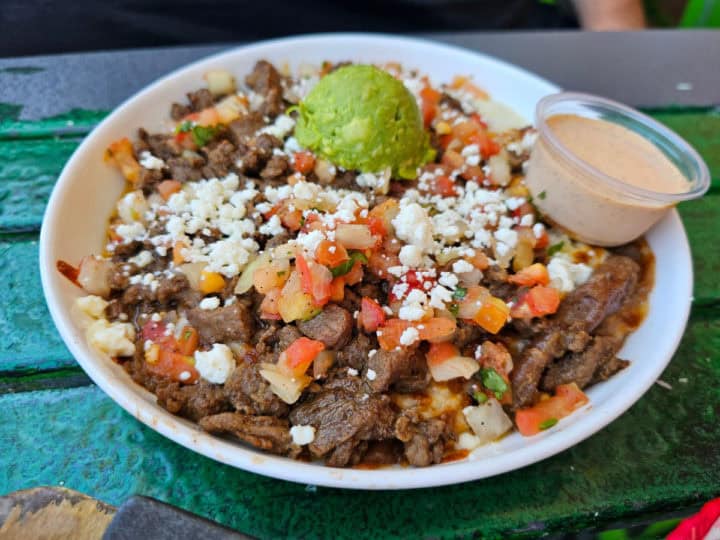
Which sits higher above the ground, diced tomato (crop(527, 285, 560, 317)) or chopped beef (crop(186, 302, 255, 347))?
chopped beef (crop(186, 302, 255, 347))

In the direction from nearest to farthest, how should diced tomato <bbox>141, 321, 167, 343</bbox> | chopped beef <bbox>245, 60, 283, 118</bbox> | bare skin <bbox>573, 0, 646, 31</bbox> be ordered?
diced tomato <bbox>141, 321, 167, 343</bbox> < chopped beef <bbox>245, 60, 283, 118</bbox> < bare skin <bbox>573, 0, 646, 31</bbox>

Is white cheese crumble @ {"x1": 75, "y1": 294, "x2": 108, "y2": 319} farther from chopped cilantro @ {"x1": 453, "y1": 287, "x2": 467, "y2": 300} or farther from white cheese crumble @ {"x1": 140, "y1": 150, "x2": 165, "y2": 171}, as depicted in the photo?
chopped cilantro @ {"x1": 453, "y1": 287, "x2": 467, "y2": 300}

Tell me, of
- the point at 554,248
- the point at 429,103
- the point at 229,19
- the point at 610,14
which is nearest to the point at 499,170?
the point at 554,248

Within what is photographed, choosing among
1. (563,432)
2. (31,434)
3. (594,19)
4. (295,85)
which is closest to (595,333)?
(563,432)

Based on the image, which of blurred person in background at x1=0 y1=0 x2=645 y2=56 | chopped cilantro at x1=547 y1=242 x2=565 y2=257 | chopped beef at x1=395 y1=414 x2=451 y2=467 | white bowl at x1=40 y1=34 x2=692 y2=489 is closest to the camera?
white bowl at x1=40 y1=34 x2=692 y2=489

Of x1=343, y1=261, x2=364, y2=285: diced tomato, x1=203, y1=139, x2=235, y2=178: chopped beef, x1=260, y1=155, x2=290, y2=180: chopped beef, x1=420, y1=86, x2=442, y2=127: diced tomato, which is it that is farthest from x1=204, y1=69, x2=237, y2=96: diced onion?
x1=343, y1=261, x2=364, y2=285: diced tomato

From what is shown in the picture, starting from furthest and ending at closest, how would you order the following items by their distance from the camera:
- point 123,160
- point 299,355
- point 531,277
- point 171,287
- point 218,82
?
point 218,82 → point 123,160 → point 531,277 → point 171,287 → point 299,355

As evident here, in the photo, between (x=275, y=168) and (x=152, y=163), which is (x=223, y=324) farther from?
(x=152, y=163)
